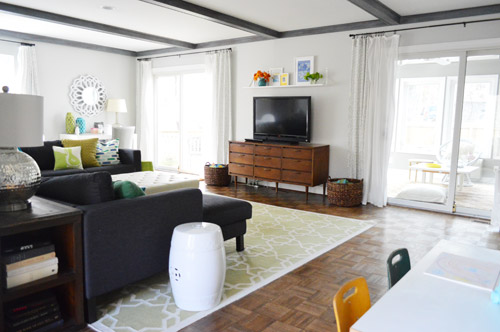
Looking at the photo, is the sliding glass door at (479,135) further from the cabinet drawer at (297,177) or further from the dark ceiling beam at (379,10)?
the cabinet drawer at (297,177)

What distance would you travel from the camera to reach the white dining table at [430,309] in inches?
42.9

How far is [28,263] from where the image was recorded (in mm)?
2037

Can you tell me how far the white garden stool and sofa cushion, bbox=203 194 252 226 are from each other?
670 mm

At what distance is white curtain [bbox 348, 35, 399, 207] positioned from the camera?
5.31 meters

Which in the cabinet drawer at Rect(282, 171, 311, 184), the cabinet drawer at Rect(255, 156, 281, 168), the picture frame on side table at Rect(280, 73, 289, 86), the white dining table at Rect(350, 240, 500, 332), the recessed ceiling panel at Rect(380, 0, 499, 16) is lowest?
the cabinet drawer at Rect(282, 171, 311, 184)

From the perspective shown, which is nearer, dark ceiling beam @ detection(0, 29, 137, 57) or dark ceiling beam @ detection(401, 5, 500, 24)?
dark ceiling beam @ detection(401, 5, 500, 24)

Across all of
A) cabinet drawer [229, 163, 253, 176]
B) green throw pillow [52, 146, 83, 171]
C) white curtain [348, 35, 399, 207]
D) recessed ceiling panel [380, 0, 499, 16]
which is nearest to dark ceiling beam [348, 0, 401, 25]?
recessed ceiling panel [380, 0, 499, 16]

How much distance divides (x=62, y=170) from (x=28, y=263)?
344 centimetres

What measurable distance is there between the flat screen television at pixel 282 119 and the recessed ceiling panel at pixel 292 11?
3.60 feet

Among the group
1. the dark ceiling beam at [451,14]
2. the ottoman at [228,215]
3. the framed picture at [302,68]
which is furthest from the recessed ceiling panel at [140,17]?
the ottoman at [228,215]

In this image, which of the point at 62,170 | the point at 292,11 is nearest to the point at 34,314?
the point at 62,170

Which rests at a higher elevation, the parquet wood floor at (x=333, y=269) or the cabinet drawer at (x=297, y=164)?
the cabinet drawer at (x=297, y=164)

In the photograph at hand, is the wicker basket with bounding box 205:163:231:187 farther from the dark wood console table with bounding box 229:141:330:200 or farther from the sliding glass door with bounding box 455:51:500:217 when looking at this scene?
the sliding glass door with bounding box 455:51:500:217

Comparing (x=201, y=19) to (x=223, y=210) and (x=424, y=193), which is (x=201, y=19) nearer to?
(x=223, y=210)
